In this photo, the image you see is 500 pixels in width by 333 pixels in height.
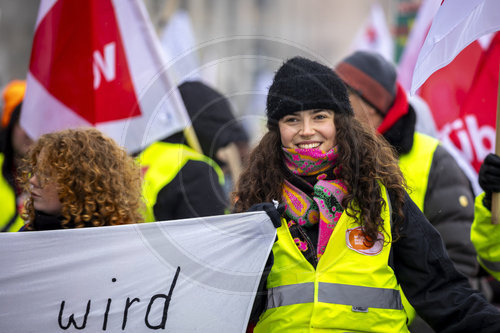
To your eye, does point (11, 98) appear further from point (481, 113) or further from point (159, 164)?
point (481, 113)

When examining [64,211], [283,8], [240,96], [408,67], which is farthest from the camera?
[283,8]

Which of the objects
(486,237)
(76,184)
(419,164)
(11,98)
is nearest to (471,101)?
(419,164)

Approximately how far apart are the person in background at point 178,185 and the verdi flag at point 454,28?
1.48 m

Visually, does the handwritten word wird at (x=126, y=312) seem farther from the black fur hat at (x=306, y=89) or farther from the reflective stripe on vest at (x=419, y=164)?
the reflective stripe on vest at (x=419, y=164)

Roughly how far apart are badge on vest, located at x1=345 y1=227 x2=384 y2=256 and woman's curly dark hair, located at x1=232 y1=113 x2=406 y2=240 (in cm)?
3

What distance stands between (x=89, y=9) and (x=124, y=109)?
669 millimetres

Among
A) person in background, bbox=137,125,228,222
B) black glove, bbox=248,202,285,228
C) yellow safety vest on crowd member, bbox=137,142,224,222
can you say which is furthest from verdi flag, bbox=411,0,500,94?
yellow safety vest on crowd member, bbox=137,142,224,222

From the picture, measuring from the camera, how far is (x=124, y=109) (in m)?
4.00

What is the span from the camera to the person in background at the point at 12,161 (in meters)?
3.99

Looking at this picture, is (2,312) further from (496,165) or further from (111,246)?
(496,165)

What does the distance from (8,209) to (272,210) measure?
2175 mm

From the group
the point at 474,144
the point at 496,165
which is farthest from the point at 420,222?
the point at 474,144

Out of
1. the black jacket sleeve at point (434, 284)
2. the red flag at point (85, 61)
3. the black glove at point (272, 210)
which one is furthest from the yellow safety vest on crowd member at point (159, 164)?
the black jacket sleeve at point (434, 284)

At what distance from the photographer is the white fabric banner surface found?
2.56 metres
